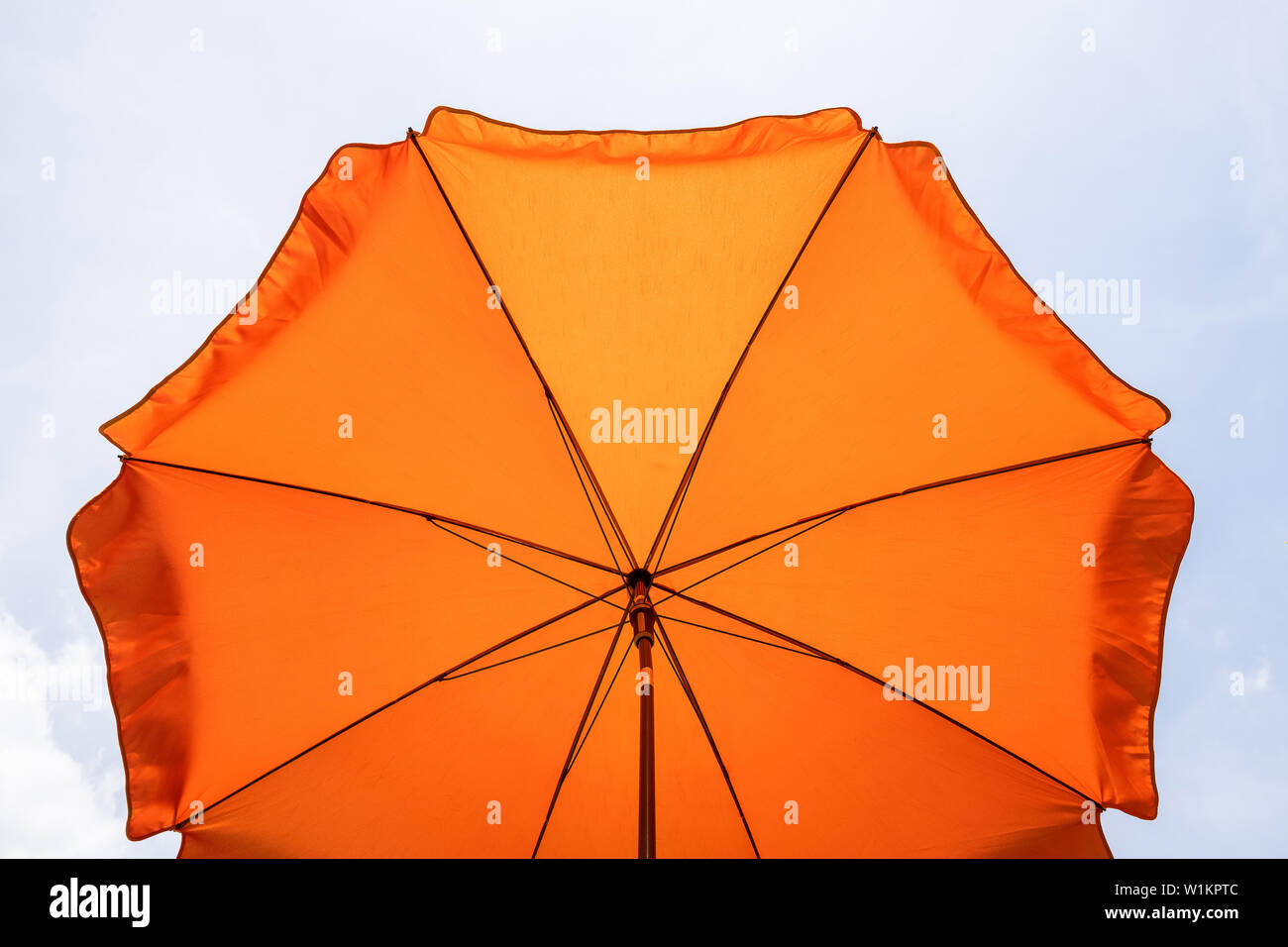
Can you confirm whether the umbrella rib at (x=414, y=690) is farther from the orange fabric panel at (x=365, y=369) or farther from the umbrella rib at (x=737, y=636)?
the orange fabric panel at (x=365, y=369)

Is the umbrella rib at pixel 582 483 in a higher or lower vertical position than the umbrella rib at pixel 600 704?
higher

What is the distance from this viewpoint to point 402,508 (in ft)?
10.2

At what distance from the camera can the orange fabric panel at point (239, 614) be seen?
2.94 meters

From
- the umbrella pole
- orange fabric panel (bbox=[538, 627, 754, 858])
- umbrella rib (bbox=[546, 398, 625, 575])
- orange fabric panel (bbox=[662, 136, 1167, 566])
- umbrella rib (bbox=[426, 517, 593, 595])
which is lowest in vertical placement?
orange fabric panel (bbox=[538, 627, 754, 858])

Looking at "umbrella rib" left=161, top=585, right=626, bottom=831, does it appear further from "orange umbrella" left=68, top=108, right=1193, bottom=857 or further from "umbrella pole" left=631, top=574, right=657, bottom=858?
"umbrella pole" left=631, top=574, right=657, bottom=858

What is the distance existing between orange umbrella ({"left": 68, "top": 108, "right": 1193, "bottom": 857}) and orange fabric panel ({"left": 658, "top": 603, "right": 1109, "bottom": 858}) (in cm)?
1

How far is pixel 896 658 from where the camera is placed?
3.22 meters

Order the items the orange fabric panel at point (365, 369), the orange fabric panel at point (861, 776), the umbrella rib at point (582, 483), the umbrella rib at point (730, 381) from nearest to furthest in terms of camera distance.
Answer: the orange fabric panel at point (365, 369) < the umbrella rib at point (730, 381) < the umbrella rib at point (582, 483) < the orange fabric panel at point (861, 776)

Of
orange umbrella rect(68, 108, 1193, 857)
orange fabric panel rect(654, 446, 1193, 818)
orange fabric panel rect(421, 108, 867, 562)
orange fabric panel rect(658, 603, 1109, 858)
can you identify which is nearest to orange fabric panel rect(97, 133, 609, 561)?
orange umbrella rect(68, 108, 1193, 857)

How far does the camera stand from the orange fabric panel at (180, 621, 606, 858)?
3.07 meters

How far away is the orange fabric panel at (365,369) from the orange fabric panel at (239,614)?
13cm

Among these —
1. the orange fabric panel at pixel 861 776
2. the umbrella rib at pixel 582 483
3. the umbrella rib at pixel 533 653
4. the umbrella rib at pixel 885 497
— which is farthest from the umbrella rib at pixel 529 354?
the orange fabric panel at pixel 861 776
